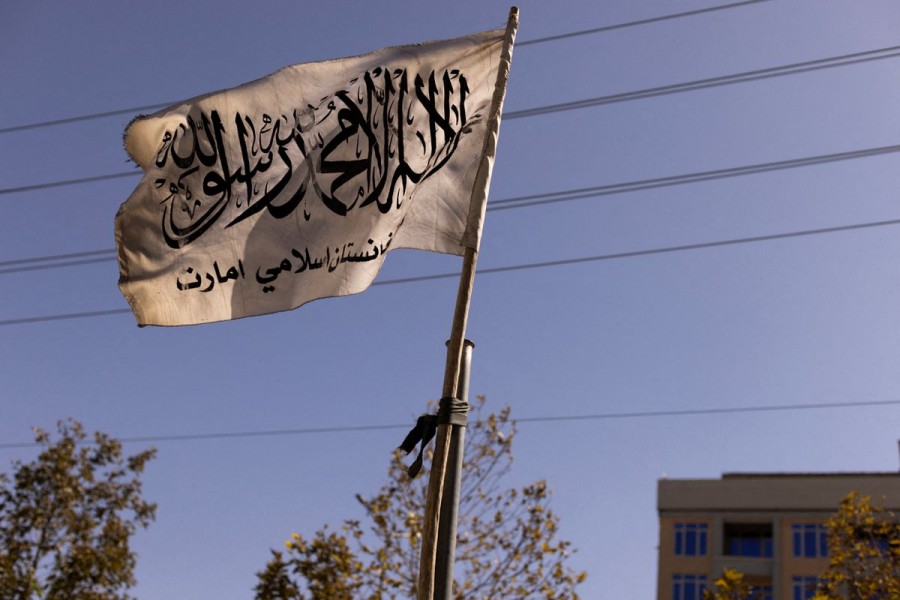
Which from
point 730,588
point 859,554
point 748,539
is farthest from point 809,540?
point 730,588

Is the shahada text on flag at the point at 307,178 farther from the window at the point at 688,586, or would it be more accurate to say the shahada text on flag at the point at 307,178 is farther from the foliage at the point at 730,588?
the window at the point at 688,586

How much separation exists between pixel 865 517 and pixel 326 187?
1404 centimetres

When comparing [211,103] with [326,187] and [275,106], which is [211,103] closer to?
[275,106]

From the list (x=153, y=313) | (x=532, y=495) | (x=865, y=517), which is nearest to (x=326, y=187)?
(x=153, y=313)

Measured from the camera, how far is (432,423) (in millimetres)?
5605

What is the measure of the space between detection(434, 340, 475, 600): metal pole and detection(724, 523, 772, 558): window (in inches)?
2603

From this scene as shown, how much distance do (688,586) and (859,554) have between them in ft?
171

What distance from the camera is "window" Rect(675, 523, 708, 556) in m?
68.1

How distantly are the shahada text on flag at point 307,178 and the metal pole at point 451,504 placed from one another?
0.79 meters

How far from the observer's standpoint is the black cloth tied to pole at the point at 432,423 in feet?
18.0

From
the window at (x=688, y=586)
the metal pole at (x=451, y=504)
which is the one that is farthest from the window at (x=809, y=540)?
the metal pole at (x=451, y=504)

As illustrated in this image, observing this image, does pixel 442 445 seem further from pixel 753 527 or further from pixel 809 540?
pixel 753 527

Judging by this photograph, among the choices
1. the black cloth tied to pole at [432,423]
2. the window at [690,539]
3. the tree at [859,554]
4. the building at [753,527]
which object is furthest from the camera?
the window at [690,539]

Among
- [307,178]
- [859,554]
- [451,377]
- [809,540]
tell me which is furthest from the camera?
[809,540]
